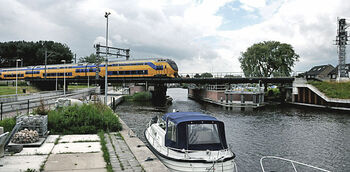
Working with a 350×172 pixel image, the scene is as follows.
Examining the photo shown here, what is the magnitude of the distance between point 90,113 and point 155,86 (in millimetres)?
45131

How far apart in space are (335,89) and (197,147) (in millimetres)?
43768

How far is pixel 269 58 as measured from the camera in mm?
71500

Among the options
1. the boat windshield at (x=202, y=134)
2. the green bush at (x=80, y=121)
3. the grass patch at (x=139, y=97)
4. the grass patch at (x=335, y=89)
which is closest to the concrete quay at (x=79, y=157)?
the green bush at (x=80, y=121)

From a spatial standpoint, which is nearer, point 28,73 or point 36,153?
point 36,153

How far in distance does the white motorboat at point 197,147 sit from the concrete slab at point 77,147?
9.51ft

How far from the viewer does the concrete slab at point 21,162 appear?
7691 mm

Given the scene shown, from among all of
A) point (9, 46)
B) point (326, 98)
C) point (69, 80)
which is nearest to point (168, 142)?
point (326, 98)

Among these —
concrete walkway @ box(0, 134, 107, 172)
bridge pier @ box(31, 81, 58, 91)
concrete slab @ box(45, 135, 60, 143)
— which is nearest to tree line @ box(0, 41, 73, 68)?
bridge pier @ box(31, 81, 58, 91)

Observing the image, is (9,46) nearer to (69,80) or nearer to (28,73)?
(28,73)

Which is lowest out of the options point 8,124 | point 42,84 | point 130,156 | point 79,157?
point 130,156

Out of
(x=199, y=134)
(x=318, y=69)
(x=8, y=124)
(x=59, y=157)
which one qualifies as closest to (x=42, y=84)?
(x=8, y=124)

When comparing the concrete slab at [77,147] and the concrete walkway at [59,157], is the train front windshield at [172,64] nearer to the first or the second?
the concrete walkway at [59,157]

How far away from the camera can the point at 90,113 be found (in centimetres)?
1540

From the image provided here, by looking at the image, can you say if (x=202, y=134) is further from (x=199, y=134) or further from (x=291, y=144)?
(x=291, y=144)
